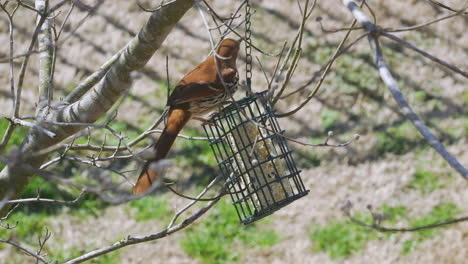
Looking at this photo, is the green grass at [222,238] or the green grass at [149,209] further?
the green grass at [149,209]

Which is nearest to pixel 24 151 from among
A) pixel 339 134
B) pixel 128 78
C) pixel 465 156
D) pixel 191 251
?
pixel 128 78

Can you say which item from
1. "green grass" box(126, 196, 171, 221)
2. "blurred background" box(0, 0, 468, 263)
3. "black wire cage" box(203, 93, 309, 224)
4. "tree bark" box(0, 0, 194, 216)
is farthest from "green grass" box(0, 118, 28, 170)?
"black wire cage" box(203, 93, 309, 224)

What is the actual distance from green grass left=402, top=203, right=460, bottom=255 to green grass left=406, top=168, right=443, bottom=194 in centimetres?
23

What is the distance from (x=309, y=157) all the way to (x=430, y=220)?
137 cm

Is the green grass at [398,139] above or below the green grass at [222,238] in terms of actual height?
above

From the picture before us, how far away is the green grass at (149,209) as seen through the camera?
20.3 ft

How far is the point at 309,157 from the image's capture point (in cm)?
668

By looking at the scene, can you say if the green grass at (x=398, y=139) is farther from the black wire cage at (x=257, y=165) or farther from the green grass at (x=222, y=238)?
the black wire cage at (x=257, y=165)

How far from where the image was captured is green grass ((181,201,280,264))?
5793 mm

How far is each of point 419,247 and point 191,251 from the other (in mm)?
1988

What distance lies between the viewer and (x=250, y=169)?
3.59 m

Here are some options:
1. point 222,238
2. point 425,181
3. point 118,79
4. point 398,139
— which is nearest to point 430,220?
point 425,181

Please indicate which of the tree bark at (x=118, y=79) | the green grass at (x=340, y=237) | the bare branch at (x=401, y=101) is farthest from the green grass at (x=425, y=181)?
the bare branch at (x=401, y=101)

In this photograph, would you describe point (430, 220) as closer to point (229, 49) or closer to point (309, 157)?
point (309, 157)
